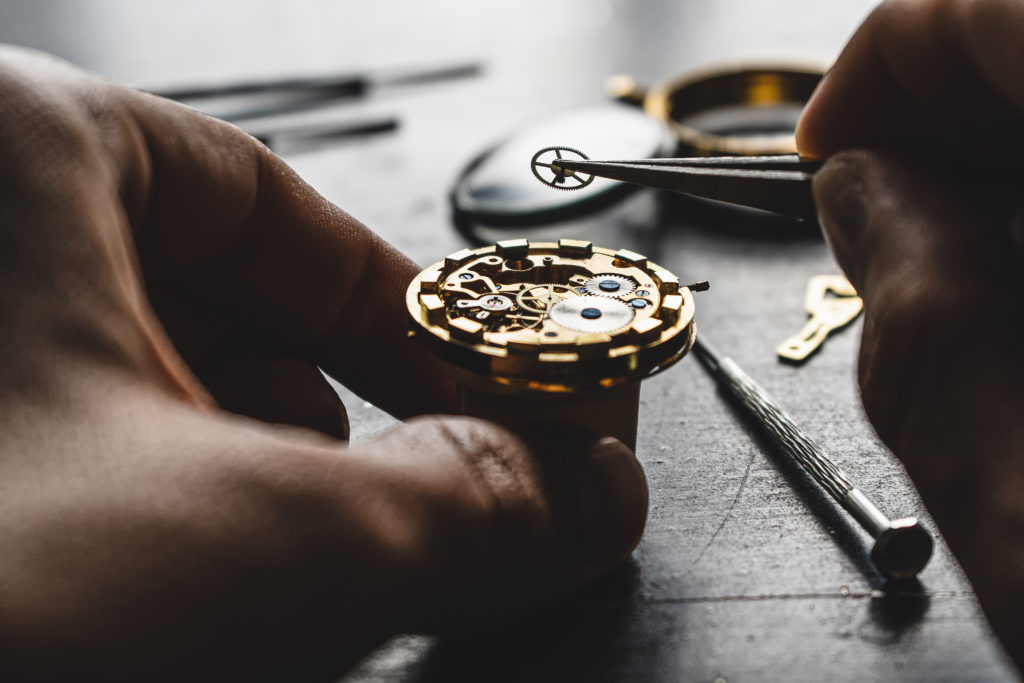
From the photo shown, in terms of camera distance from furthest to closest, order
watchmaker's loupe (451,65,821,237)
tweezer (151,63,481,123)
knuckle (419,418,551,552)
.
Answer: tweezer (151,63,481,123) → watchmaker's loupe (451,65,821,237) → knuckle (419,418,551,552)

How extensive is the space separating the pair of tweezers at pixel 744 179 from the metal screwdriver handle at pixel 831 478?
7.4 inches

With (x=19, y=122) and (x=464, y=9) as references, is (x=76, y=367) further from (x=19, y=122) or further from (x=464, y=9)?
(x=464, y=9)

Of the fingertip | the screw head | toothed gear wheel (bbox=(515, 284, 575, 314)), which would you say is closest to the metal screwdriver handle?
the screw head

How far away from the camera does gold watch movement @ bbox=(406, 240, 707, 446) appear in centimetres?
61

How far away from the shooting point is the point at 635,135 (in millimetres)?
1318

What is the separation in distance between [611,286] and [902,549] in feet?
0.89

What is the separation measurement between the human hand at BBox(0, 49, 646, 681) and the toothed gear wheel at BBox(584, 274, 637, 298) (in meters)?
0.12

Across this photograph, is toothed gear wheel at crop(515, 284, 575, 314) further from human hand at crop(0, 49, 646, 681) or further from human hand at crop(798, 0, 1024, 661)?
human hand at crop(798, 0, 1024, 661)

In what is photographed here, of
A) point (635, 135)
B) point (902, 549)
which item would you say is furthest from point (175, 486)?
point (635, 135)

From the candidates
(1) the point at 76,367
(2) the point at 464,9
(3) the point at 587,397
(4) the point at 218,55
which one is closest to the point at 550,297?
(3) the point at 587,397

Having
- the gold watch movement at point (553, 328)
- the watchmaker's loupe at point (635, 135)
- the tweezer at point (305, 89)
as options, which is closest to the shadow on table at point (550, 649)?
the gold watch movement at point (553, 328)

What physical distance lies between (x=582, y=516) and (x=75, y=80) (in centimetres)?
42

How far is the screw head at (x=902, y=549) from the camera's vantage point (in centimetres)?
64

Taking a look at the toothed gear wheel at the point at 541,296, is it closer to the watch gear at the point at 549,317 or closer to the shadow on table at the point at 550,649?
the watch gear at the point at 549,317
